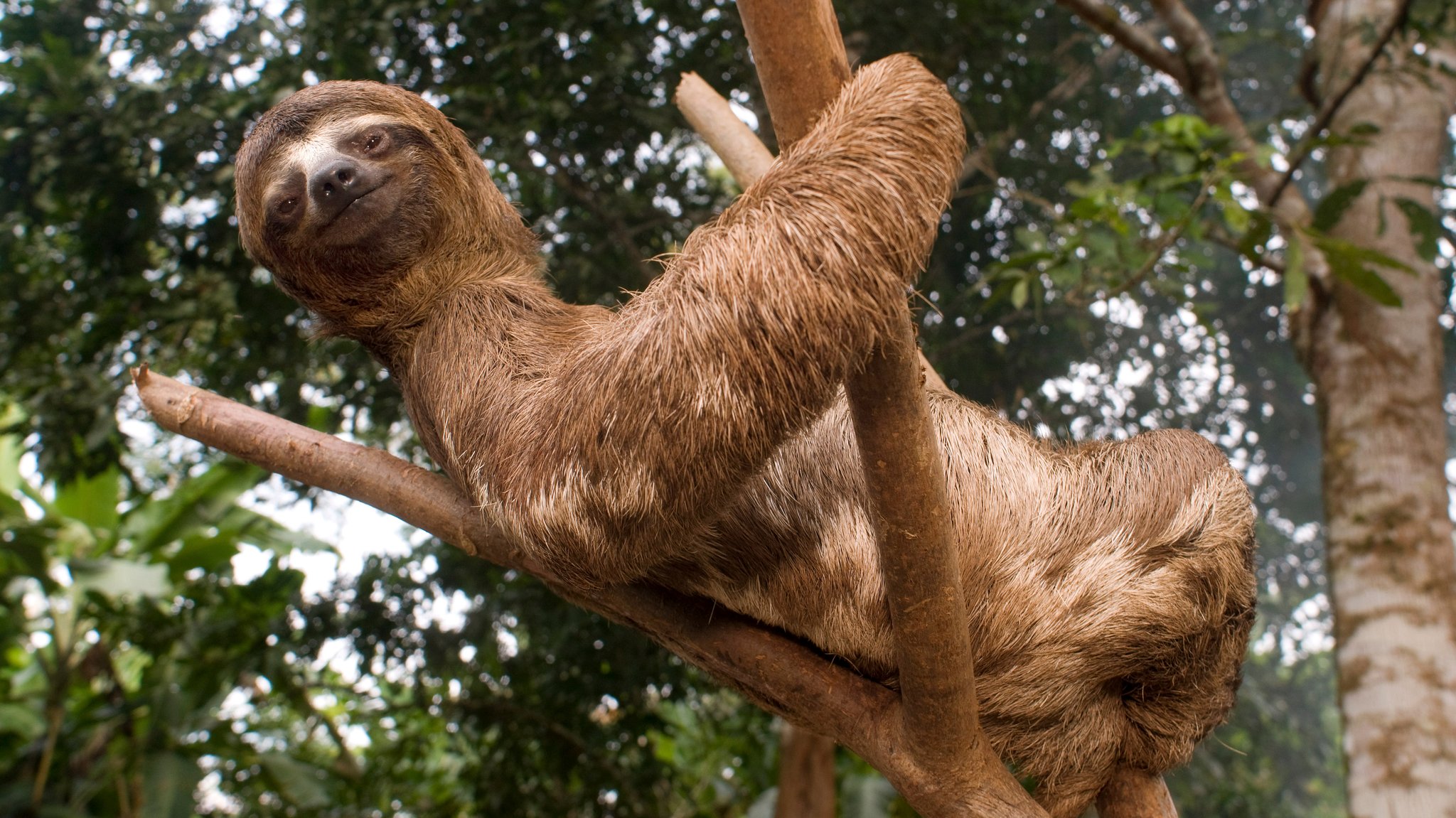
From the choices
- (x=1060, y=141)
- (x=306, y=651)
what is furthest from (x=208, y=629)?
(x=1060, y=141)

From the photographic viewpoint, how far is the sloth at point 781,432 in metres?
2.22

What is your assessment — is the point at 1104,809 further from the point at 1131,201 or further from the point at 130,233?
the point at 130,233

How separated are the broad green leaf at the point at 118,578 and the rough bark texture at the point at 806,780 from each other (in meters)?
4.62

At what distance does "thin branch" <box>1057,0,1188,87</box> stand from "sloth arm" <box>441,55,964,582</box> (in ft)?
15.9

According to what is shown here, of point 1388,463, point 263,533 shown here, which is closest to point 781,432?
point 1388,463

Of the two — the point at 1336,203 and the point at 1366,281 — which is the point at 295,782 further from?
the point at 1336,203

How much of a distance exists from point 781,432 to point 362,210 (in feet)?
5.87

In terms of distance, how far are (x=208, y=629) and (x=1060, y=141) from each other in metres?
8.08

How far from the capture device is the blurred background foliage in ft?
21.4

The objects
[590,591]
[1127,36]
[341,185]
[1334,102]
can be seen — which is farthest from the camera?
[1127,36]

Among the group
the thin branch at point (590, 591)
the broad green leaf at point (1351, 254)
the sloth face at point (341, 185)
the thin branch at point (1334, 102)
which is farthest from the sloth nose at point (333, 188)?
the thin branch at point (1334, 102)

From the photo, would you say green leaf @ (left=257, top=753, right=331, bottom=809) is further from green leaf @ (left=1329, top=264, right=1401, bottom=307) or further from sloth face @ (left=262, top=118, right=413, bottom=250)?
green leaf @ (left=1329, top=264, right=1401, bottom=307)

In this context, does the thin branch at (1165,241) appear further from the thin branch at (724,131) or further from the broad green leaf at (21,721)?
the broad green leaf at (21,721)

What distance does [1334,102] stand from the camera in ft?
20.0
